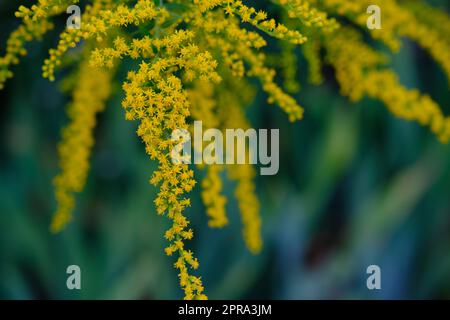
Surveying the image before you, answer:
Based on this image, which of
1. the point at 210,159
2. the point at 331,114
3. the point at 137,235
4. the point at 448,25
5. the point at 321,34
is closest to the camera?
the point at 210,159

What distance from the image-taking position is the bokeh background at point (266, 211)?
255 cm

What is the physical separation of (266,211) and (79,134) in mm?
1508

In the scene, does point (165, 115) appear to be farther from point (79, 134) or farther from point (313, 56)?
point (313, 56)

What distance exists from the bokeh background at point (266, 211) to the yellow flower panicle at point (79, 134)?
108 centimetres

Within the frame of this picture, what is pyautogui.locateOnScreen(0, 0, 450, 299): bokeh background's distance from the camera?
2.55 metres

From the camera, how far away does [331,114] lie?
9.51ft

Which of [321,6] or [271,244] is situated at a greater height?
[321,6]

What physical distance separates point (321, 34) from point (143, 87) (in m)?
0.61

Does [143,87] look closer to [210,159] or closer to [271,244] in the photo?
[210,159]

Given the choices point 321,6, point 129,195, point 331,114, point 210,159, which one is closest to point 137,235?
point 129,195

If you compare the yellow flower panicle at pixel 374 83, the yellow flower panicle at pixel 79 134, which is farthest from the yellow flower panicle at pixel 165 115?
the yellow flower panicle at pixel 374 83

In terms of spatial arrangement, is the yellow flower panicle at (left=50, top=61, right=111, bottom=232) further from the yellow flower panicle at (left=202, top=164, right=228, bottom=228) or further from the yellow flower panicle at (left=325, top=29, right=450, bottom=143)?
the yellow flower panicle at (left=325, top=29, right=450, bottom=143)

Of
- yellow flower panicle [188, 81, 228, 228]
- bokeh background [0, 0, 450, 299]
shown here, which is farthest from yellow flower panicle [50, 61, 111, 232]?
bokeh background [0, 0, 450, 299]

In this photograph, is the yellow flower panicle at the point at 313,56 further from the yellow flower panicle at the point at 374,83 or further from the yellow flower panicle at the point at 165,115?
the yellow flower panicle at the point at 165,115
